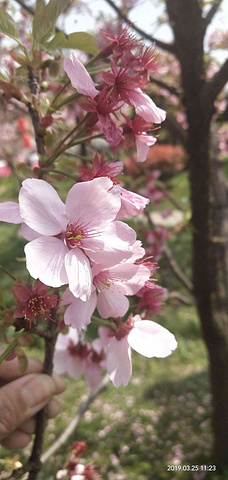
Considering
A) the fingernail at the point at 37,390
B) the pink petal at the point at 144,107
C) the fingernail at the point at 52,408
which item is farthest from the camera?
the fingernail at the point at 52,408

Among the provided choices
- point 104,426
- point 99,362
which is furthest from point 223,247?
point 104,426

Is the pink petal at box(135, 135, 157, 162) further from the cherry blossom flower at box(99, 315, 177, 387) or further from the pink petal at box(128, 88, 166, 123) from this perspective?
the cherry blossom flower at box(99, 315, 177, 387)

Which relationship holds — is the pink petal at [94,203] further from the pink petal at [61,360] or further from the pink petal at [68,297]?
the pink petal at [61,360]

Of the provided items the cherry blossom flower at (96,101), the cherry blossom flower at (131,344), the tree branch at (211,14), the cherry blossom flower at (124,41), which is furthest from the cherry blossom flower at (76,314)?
the tree branch at (211,14)

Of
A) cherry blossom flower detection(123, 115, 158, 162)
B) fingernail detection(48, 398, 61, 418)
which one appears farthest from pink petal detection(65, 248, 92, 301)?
fingernail detection(48, 398, 61, 418)

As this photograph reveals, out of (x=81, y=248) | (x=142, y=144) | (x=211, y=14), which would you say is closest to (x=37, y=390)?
(x=81, y=248)

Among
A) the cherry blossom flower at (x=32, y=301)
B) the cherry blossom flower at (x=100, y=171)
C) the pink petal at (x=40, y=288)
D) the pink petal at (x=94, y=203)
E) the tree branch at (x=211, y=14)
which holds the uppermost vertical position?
the tree branch at (x=211, y=14)
